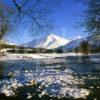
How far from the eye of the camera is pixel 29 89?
17.4 m

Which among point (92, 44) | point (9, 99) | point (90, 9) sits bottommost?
point (9, 99)

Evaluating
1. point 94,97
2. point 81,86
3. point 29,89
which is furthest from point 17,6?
point 81,86

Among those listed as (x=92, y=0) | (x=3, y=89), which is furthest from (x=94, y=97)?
(x=92, y=0)

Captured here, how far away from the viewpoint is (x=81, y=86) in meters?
18.2

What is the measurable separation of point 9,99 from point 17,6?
513cm

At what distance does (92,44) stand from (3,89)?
1852cm

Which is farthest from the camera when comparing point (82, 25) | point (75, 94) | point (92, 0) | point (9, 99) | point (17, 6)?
point (82, 25)

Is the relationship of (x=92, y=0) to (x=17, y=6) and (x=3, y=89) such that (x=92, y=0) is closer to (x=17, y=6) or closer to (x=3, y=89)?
(x=3, y=89)

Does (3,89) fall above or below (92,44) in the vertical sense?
below

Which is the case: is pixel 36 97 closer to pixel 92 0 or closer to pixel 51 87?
pixel 51 87

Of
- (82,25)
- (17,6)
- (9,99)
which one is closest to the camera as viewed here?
(17,6)

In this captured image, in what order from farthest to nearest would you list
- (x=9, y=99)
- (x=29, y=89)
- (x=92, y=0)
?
(x=92, y=0) → (x=29, y=89) → (x=9, y=99)

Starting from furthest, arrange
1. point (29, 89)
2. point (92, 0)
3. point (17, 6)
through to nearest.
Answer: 1. point (92, 0)
2. point (29, 89)
3. point (17, 6)

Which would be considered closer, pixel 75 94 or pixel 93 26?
pixel 75 94
